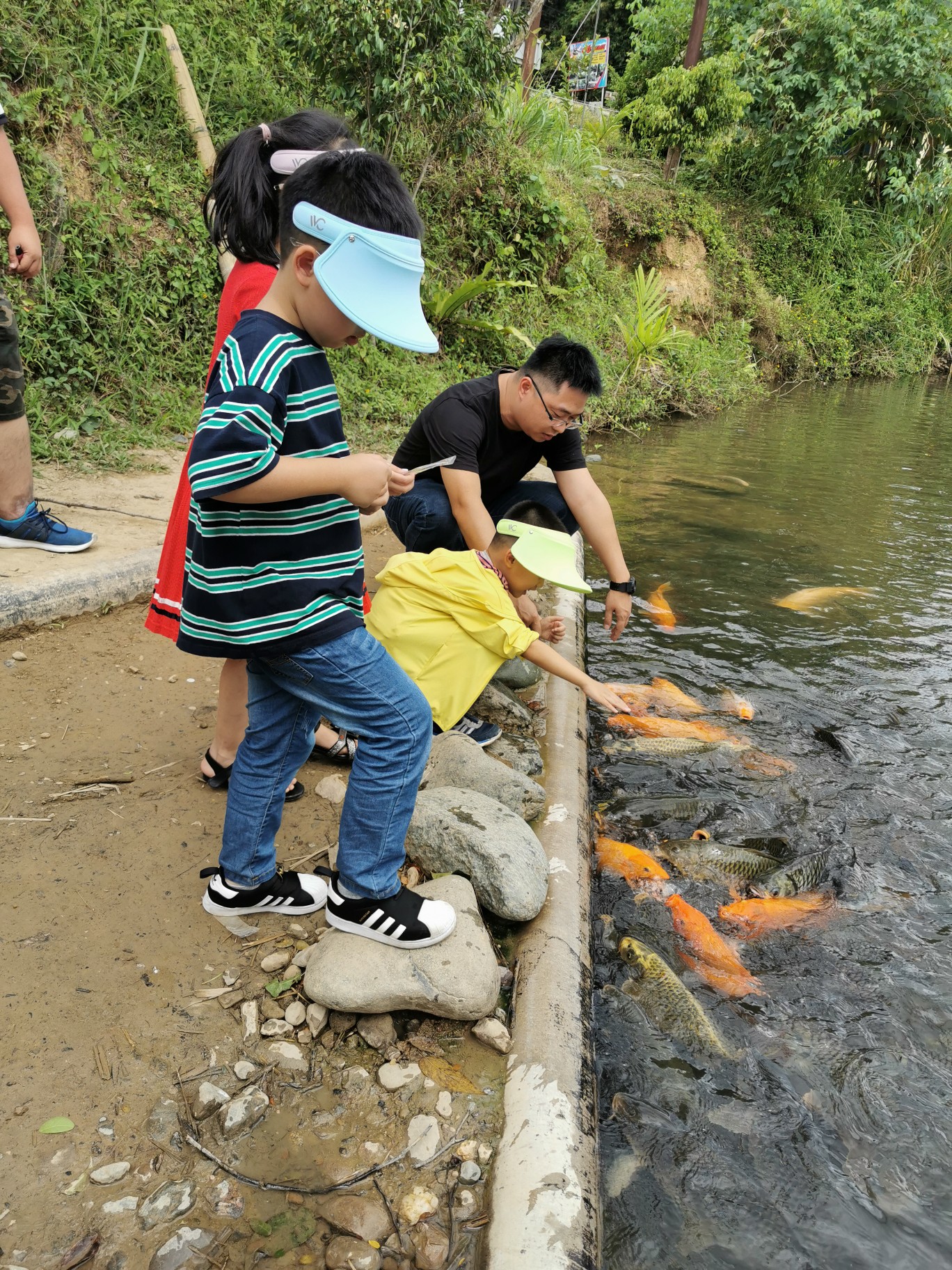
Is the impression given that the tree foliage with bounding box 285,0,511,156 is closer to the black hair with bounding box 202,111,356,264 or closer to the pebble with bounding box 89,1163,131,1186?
the black hair with bounding box 202,111,356,264

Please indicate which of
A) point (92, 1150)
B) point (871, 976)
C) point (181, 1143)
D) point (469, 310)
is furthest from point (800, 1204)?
point (469, 310)

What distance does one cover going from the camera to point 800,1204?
7.07ft

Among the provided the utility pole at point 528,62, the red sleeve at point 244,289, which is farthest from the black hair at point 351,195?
the utility pole at point 528,62

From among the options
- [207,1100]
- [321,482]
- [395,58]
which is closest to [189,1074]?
[207,1100]

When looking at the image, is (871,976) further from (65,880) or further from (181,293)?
(181,293)

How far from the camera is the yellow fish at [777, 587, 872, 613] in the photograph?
20.2 ft

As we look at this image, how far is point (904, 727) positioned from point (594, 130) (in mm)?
14776

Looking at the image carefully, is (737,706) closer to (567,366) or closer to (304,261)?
(567,366)

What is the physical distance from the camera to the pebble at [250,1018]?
2193 mm

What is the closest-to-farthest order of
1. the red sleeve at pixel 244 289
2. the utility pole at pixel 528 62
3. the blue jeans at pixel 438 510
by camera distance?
1. the red sleeve at pixel 244 289
2. the blue jeans at pixel 438 510
3. the utility pole at pixel 528 62

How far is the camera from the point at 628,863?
338 centimetres

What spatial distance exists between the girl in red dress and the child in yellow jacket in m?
0.68

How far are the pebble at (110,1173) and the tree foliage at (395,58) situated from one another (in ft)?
27.9

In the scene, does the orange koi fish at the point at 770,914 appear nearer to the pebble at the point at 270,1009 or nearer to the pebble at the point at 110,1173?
the pebble at the point at 270,1009
